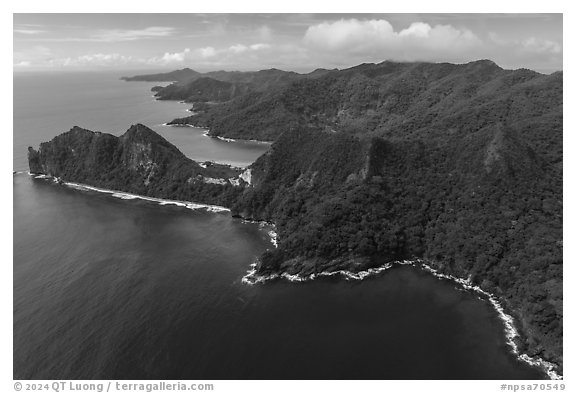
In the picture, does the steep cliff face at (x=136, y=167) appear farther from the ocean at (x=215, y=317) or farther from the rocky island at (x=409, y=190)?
the ocean at (x=215, y=317)

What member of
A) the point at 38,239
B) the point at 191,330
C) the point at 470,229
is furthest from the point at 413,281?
the point at 38,239

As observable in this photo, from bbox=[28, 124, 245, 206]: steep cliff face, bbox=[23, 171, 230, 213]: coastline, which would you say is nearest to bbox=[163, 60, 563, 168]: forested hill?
bbox=[28, 124, 245, 206]: steep cliff face

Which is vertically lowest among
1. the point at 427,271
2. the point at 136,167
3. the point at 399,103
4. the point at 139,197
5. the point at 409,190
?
the point at 139,197

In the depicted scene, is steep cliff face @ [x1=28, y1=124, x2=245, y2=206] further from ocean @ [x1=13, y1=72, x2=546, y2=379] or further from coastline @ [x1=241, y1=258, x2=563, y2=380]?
coastline @ [x1=241, y1=258, x2=563, y2=380]

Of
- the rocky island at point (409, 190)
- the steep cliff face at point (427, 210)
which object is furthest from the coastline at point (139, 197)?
the steep cliff face at point (427, 210)

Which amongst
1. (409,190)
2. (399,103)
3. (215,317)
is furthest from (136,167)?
(399,103)

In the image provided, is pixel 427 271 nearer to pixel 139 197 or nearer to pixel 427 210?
pixel 427 210

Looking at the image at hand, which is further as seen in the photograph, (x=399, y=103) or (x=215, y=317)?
(x=399, y=103)

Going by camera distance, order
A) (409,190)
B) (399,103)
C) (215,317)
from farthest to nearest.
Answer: (399,103)
(409,190)
(215,317)
